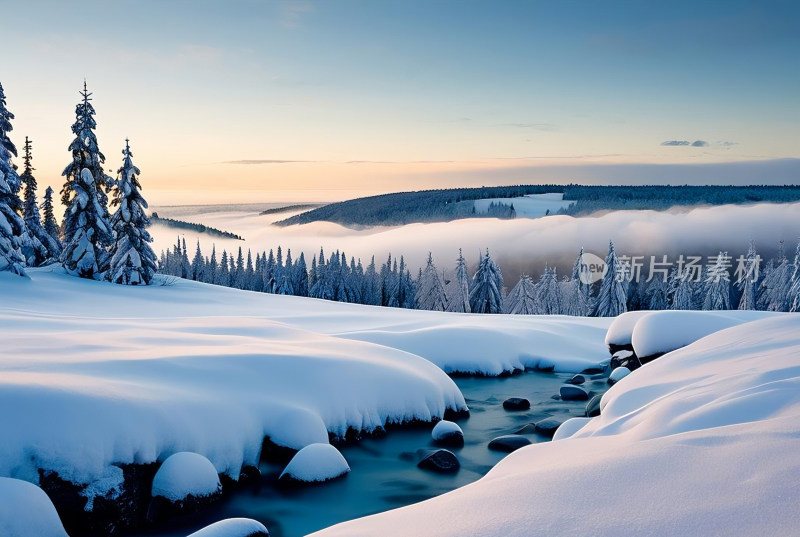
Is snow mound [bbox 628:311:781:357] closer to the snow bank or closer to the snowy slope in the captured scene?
the snow bank

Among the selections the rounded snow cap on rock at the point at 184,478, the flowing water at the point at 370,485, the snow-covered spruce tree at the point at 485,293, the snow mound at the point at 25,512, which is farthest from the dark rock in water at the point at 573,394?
the snow-covered spruce tree at the point at 485,293

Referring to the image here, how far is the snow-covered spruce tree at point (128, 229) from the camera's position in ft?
106

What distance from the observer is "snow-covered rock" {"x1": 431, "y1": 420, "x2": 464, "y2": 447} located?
1266 centimetres

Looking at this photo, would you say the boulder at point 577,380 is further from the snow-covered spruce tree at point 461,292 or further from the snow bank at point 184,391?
the snow-covered spruce tree at point 461,292

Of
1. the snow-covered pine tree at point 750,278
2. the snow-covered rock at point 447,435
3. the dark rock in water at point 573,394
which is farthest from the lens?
the snow-covered pine tree at point 750,278

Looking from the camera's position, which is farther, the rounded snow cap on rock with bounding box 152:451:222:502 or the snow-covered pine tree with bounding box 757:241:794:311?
the snow-covered pine tree with bounding box 757:241:794:311

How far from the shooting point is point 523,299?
236 feet

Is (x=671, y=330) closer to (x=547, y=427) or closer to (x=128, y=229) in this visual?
(x=547, y=427)

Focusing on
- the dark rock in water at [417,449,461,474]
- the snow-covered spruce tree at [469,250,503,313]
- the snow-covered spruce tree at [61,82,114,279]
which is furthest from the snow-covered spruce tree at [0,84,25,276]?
the snow-covered spruce tree at [469,250,503,313]

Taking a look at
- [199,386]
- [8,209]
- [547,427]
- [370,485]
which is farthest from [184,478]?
[8,209]

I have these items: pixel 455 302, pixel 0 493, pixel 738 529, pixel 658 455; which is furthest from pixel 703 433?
pixel 455 302

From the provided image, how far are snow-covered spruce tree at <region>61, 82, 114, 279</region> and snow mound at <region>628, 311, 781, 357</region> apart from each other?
29142 millimetres

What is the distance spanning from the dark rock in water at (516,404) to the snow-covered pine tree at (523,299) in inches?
2197

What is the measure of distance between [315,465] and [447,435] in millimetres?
3752
